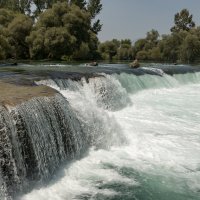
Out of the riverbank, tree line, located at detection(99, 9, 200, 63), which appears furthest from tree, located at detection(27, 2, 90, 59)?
the riverbank

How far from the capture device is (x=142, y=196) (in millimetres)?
6773

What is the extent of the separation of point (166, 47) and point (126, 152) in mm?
53081

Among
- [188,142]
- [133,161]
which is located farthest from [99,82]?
[133,161]

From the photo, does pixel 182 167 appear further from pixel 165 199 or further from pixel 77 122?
pixel 77 122

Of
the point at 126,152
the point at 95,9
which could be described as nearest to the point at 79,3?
the point at 95,9

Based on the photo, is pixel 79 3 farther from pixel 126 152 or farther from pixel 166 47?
pixel 126 152

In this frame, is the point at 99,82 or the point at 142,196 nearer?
the point at 142,196

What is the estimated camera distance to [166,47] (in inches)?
2376

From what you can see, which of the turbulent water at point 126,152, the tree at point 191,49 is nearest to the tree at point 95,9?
the tree at point 191,49

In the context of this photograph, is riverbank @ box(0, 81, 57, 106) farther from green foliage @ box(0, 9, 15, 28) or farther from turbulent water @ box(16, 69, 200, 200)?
green foliage @ box(0, 9, 15, 28)

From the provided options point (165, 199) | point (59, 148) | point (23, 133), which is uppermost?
point (23, 133)

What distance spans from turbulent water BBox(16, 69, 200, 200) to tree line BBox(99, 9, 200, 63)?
35.6 metres

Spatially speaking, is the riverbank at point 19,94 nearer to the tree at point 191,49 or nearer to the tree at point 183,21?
the tree at point 191,49

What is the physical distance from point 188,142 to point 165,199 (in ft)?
12.9
